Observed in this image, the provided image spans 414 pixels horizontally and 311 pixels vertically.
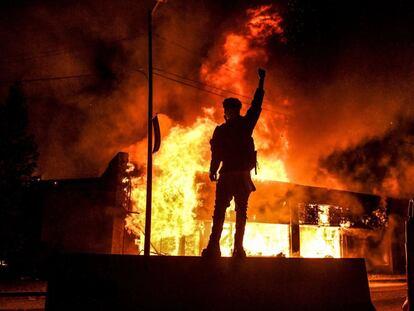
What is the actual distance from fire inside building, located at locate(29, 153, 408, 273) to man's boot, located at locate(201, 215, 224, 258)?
13.1 metres

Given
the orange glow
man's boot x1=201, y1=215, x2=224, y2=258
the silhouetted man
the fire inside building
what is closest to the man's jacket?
the silhouetted man

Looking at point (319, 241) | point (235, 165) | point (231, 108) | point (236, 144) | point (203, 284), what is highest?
point (231, 108)

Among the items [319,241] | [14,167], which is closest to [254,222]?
[319,241]

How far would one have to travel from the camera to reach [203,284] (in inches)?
144

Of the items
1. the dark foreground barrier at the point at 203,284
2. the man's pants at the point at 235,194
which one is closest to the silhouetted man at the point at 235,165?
the man's pants at the point at 235,194

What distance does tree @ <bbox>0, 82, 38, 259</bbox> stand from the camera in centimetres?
2516

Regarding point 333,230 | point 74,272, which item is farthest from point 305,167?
point 74,272

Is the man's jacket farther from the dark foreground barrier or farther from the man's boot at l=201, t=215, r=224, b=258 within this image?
the dark foreground barrier

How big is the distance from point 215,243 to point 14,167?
2784 cm

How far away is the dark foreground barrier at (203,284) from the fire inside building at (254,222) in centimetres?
1314

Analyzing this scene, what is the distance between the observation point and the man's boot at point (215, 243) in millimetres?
4270

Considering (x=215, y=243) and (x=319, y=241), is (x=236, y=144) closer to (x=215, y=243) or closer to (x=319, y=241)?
(x=215, y=243)

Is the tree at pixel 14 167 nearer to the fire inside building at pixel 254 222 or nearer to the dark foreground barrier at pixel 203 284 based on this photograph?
A: the fire inside building at pixel 254 222

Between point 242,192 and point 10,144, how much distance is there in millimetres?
29325
